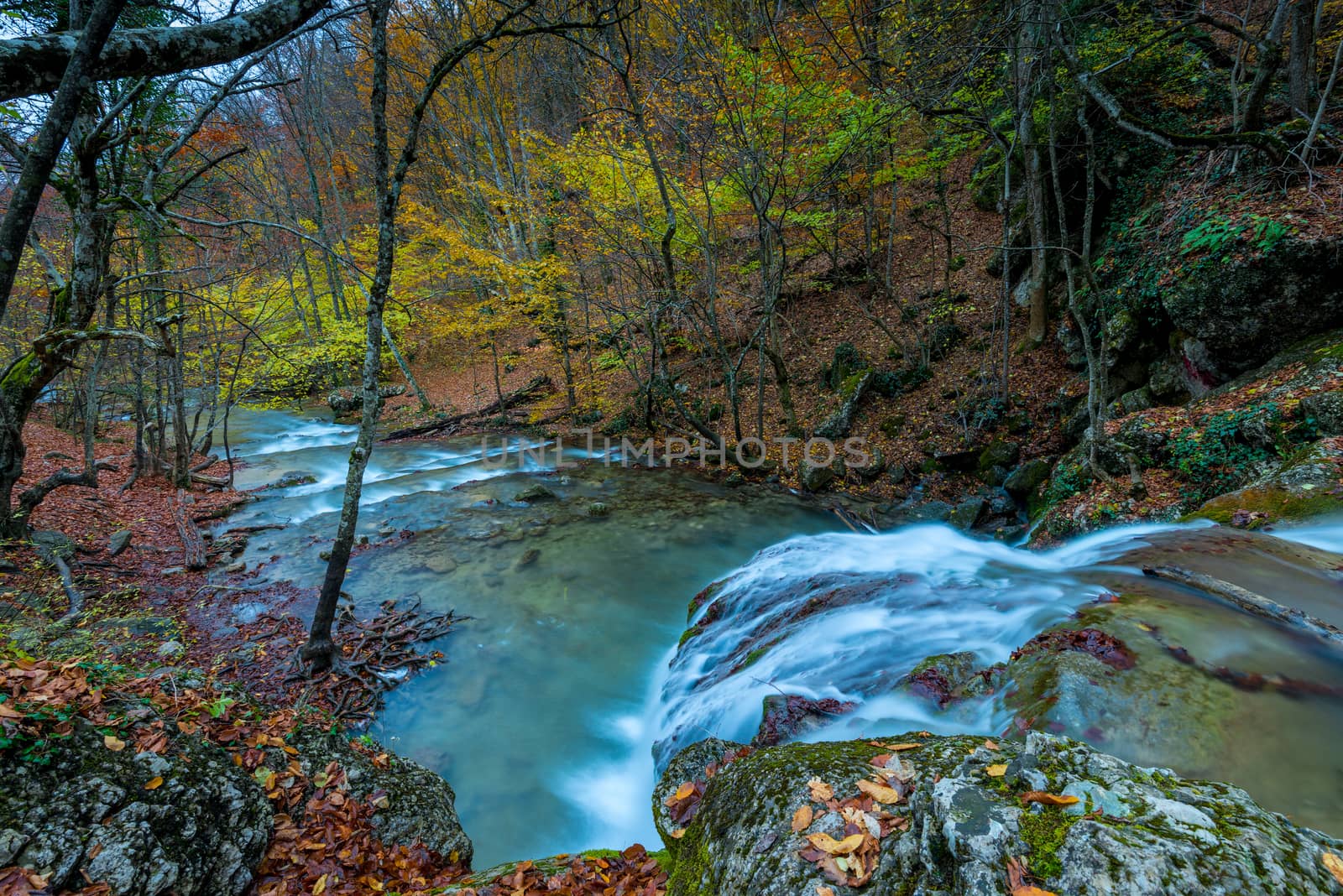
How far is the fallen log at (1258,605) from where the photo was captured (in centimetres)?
309

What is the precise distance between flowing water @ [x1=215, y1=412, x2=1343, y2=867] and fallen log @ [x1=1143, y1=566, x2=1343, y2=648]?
11 centimetres

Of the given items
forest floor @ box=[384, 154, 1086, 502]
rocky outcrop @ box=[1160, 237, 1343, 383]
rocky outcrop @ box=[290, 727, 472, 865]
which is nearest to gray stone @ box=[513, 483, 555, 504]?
forest floor @ box=[384, 154, 1086, 502]

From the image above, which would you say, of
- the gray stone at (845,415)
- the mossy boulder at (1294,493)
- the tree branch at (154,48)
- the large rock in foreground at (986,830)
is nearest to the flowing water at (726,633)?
the mossy boulder at (1294,493)

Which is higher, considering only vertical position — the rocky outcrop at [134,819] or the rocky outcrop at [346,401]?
the rocky outcrop at [346,401]

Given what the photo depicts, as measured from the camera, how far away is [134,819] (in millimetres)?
2410

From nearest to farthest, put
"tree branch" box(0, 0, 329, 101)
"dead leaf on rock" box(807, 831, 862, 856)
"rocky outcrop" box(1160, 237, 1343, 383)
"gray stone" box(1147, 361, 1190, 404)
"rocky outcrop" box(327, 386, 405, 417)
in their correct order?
"dead leaf on rock" box(807, 831, 862, 856), "tree branch" box(0, 0, 329, 101), "rocky outcrop" box(1160, 237, 1343, 383), "gray stone" box(1147, 361, 1190, 404), "rocky outcrop" box(327, 386, 405, 417)

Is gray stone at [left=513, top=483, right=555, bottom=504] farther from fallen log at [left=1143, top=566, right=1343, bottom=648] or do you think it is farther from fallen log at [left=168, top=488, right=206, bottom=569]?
fallen log at [left=1143, top=566, right=1343, bottom=648]

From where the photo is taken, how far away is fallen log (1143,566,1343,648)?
10.1 feet

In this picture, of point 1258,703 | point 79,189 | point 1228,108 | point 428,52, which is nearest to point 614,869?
point 1258,703

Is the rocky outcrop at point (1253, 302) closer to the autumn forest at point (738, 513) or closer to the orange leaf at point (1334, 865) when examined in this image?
the autumn forest at point (738, 513)

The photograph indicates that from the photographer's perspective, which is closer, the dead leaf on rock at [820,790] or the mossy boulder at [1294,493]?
the dead leaf on rock at [820,790]

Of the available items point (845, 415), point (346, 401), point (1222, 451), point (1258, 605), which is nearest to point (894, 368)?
point (845, 415)

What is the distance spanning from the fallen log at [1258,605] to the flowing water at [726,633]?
11cm

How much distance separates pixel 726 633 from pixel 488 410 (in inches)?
556
